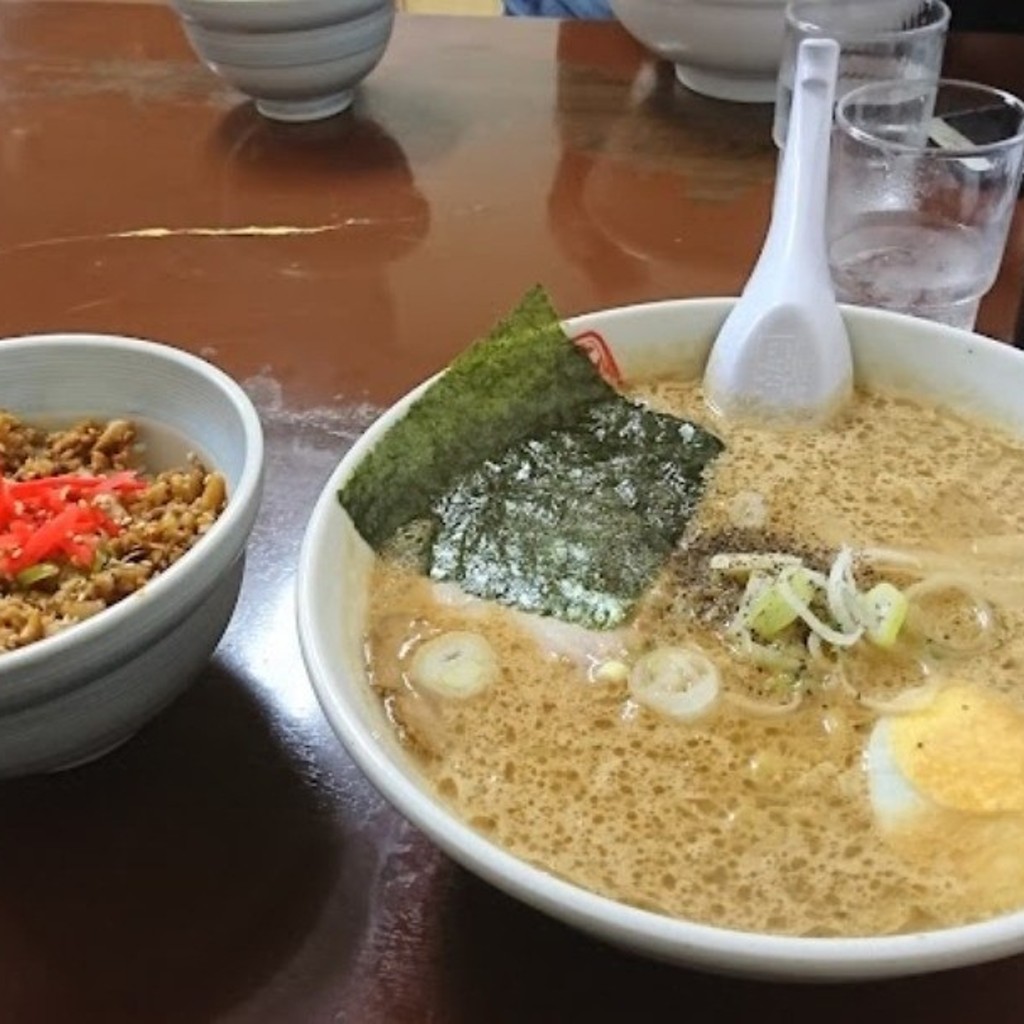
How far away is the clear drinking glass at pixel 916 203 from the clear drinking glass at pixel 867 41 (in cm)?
15

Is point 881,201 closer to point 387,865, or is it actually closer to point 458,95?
point 458,95

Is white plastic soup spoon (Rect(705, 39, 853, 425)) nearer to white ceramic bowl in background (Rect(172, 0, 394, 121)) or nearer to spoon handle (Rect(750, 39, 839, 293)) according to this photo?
spoon handle (Rect(750, 39, 839, 293))

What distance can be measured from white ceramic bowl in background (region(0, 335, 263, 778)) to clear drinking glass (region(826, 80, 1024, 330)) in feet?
2.12

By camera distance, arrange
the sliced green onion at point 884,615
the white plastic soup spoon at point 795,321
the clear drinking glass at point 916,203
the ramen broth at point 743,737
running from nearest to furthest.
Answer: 1. the ramen broth at point 743,737
2. the sliced green onion at point 884,615
3. the white plastic soup spoon at point 795,321
4. the clear drinking glass at point 916,203

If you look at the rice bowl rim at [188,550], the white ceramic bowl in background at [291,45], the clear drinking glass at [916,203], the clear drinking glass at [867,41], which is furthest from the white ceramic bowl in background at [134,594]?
the clear drinking glass at [867,41]

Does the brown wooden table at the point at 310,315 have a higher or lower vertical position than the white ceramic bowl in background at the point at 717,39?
lower

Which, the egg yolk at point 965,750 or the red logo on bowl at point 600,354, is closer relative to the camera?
the egg yolk at point 965,750

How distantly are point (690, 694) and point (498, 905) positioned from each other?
159 mm

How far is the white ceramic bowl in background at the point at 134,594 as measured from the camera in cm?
75

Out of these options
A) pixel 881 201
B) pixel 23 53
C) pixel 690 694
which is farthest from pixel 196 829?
pixel 23 53

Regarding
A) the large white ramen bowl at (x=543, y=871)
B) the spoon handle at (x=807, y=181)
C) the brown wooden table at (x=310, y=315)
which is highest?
the spoon handle at (x=807, y=181)

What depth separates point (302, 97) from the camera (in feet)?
5.68

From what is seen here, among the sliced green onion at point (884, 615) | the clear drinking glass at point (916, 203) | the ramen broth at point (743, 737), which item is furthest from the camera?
the clear drinking glass at point (916, 203)

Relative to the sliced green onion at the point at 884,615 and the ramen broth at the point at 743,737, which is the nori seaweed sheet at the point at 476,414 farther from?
the sliced green onion at the point at 884,615
